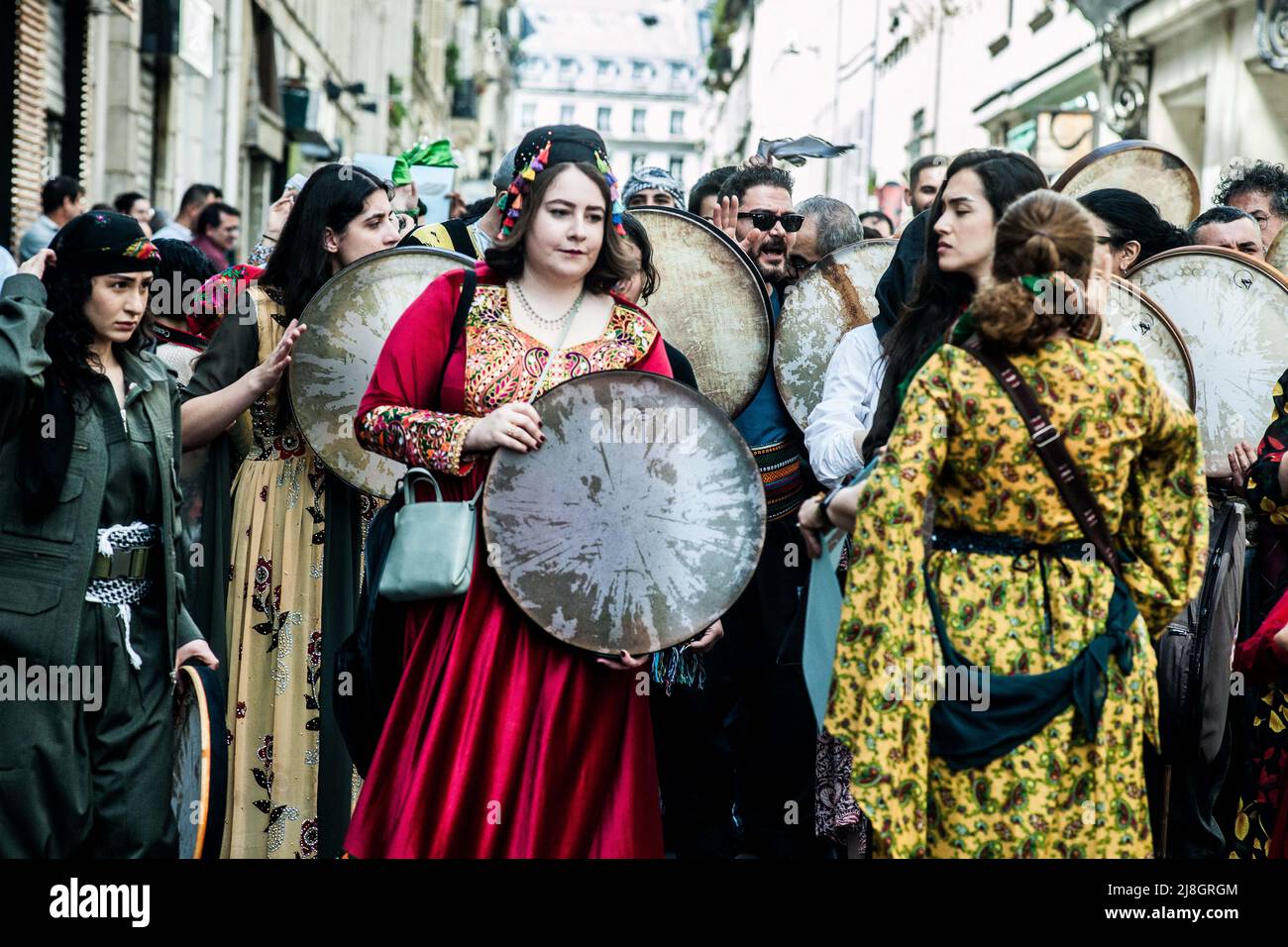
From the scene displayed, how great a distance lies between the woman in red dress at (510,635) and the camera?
3678 mm

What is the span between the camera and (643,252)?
4984mm

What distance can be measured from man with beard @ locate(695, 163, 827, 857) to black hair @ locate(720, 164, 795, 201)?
0.44 feet

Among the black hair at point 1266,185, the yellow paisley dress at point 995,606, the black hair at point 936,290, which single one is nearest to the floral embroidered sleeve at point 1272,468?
the black hair at point 936,290

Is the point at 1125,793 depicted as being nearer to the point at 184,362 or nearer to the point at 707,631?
the point at 707,631

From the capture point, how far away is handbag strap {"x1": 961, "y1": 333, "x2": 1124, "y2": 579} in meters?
3.14

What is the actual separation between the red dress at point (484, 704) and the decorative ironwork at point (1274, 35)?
8.95 m

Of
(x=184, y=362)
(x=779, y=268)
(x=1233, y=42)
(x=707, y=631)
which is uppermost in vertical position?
(x=1233, y=42)

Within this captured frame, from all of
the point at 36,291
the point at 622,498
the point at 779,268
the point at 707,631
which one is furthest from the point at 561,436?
the point at 779,268

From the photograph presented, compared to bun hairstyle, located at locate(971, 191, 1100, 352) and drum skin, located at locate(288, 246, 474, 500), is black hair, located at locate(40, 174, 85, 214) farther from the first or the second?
bun hairstyle, located at locate(971, 191, 1100, 352)

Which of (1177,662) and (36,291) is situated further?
(1177,662)

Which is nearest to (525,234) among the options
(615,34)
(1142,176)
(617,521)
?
(617,521)

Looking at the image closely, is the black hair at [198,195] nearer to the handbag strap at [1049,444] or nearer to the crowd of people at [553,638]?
the crowd of people at [553,638]

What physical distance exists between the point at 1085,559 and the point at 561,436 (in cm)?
110

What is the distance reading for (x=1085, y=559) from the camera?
3258 millimetres
